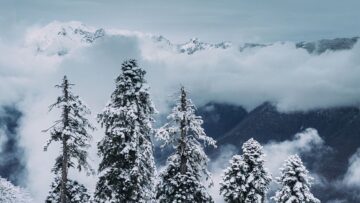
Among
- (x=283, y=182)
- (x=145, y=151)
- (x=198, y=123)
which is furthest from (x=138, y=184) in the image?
(x=283, y=182)

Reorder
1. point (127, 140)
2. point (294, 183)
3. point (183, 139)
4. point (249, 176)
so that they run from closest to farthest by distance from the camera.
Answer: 1. point (183, 139)
2. point (127, 140)
3. point (294, 183)
4. point (249, 176)

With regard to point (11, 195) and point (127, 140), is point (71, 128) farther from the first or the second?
point (11, 195)

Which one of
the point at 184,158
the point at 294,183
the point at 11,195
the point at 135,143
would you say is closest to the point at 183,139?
the point at 184,158

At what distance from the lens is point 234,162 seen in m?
62.6

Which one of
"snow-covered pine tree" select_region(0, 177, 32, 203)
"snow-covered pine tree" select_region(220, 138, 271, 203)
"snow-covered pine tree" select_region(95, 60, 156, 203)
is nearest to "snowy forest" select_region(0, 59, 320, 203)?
"snow-covered pine tree" select_region(95, 60, 156, 203)

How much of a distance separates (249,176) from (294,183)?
4.55 metres

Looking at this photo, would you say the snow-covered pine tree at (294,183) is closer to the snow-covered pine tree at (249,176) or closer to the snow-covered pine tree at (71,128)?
the snow-covered pine tree at (249,176)

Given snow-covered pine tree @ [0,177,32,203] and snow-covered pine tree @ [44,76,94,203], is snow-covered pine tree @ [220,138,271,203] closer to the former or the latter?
snow-covered pine tree @ [0,177,32,203]

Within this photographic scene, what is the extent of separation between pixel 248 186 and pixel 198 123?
2441cm

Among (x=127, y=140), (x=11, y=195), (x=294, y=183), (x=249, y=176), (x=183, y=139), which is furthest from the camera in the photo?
(x=249, y=176)

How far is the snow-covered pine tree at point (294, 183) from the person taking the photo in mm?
59688

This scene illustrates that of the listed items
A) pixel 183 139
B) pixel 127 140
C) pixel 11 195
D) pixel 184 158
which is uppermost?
pixel 11 195

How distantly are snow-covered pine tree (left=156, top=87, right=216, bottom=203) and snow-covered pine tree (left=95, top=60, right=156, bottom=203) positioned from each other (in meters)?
1.68

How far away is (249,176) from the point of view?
61.6m
